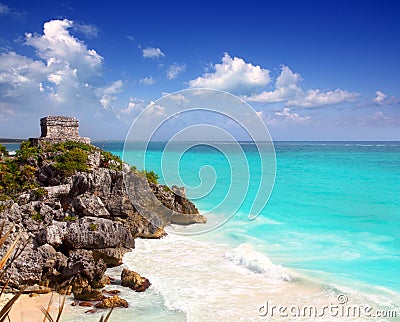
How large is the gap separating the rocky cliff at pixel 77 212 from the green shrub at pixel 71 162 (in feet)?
0.11

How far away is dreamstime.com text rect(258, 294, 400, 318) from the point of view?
8.00 m

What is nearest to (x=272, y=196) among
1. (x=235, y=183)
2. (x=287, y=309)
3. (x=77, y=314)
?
(x=235, y=183)

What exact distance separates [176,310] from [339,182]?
27626 millimetres

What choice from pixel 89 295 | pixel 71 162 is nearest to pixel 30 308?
pixel 89 295

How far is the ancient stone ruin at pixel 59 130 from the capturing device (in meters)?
16.9

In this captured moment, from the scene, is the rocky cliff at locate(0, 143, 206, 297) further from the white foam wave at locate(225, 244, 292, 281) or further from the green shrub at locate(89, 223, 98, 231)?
the white foam wave at locate(225, 244, 292, 281)

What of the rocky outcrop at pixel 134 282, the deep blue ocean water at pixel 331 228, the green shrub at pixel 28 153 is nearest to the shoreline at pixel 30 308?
the rocky outcrop at pixel 134 282

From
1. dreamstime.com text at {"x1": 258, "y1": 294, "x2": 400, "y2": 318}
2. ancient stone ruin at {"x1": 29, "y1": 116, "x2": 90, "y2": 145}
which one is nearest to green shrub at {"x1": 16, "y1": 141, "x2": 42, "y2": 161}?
ancient stone ruin at {"x1": 29, "y1": 116, "x2": 90, "y2": 145}

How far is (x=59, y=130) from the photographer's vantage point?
17281 millimetres

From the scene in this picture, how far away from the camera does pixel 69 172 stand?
1278 cm

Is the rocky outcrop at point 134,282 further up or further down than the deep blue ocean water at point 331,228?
further down

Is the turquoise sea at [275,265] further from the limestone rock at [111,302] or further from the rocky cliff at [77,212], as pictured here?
the rocky cliff at [77,212]

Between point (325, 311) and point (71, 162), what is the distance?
9511 mm

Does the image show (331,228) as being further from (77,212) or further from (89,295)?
(89,295)
